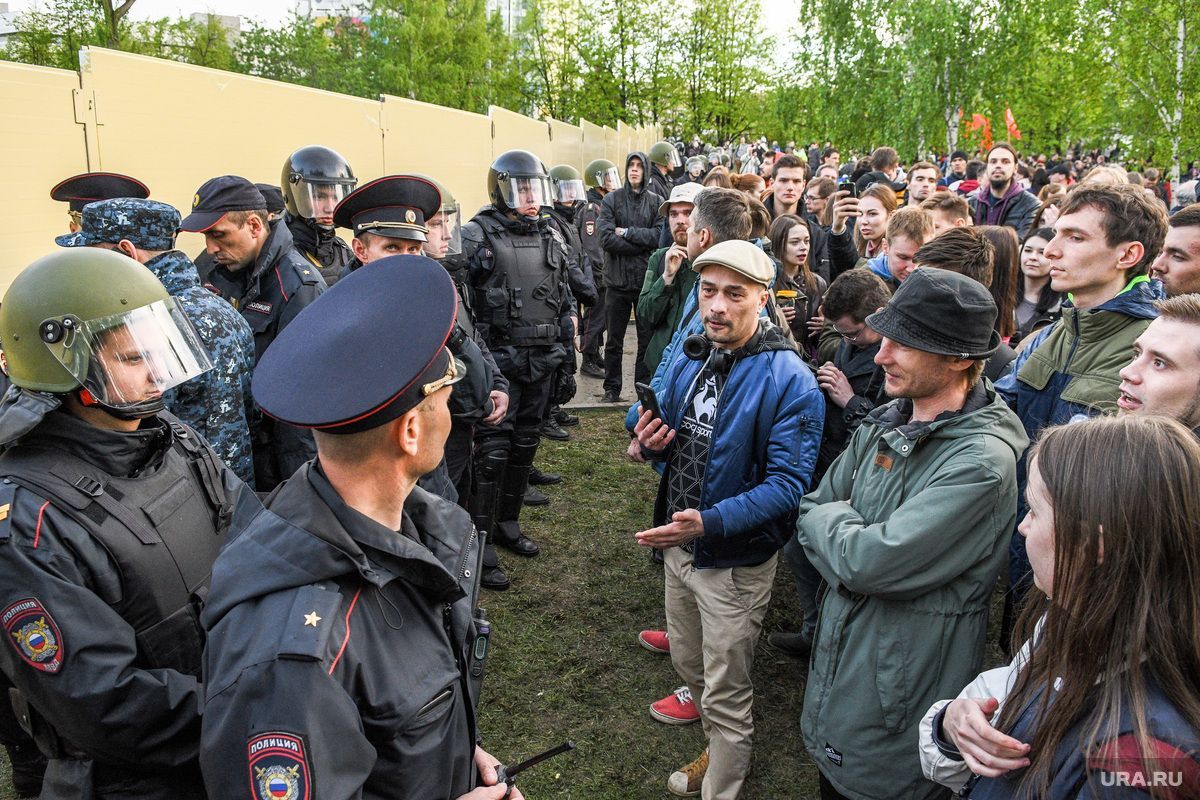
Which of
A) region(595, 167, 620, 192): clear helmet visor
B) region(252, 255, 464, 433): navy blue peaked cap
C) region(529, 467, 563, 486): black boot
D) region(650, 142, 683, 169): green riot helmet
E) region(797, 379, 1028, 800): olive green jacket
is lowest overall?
region(529, 467, 563, 486): black boot

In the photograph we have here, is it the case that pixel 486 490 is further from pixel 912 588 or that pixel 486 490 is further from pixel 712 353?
pixel 912 588

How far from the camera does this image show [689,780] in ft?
11.3

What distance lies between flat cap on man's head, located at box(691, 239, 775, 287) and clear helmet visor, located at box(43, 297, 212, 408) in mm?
1837

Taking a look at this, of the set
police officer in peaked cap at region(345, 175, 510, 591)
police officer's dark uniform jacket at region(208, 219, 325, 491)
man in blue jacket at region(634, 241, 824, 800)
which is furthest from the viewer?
police officer in peaked cap at region(345, 175, 510, 591)

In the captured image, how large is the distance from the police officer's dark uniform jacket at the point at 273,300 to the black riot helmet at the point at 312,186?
91cm

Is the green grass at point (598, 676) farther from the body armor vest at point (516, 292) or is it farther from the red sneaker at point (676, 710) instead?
the body armor vest at point (516, 292)

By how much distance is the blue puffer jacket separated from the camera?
10.1 feet

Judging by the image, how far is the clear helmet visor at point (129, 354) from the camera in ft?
6.97

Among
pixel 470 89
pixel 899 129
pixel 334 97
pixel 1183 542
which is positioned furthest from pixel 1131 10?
pixel 470 89

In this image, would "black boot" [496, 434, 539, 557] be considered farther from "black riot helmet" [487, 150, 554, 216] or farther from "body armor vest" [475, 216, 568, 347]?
"black riot helmet" [487, 150, 554, 216]

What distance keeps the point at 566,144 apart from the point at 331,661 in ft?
59.0

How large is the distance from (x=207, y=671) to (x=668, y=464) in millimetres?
2122

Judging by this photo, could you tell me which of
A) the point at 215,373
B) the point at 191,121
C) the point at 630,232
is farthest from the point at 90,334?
the point at 630,232

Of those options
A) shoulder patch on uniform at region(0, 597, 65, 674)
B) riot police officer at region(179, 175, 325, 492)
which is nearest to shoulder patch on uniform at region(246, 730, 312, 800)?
shoulder patch on uniform at region(0, 597, 65, 674)
